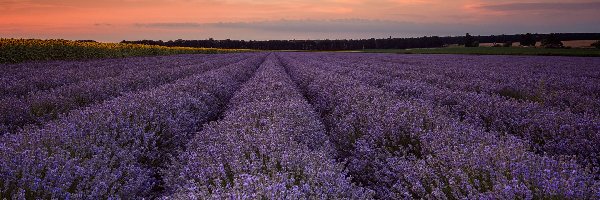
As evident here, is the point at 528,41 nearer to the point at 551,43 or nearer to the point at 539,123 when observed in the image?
the point at 551,43

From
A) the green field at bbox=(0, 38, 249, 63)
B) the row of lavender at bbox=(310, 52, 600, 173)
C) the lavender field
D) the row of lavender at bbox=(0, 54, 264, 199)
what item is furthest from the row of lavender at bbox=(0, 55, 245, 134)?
the green field at bbox=(0, 38, 249, 63)

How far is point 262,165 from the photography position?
9.66 ft

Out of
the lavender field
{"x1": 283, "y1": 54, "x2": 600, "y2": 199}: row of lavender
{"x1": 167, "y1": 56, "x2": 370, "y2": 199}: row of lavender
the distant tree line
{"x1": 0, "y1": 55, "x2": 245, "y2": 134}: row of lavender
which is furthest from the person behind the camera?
the distant tree line

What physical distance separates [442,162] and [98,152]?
2.61 meters

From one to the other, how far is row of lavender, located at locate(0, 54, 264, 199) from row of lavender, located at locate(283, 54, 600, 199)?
1.73 metres

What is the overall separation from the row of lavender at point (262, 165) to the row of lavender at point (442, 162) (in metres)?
0.42

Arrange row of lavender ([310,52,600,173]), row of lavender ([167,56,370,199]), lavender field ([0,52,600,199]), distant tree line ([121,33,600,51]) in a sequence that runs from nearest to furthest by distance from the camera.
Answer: row of lavender ([167,56,370,199])
lavender field ([0,52,600,199])
row of lavender ([310,52,600,173])
distant tree line ([121,33,600,51])

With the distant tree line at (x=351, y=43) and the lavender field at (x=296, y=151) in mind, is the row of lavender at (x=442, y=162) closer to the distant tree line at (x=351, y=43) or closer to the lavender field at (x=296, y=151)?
the lavender field at (x=296, y=151)

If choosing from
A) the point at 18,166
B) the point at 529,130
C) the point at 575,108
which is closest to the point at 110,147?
the point at 18,166

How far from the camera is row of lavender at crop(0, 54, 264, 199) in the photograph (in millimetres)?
2760

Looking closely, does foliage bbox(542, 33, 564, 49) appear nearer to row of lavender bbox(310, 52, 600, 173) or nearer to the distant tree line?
the distant tree line

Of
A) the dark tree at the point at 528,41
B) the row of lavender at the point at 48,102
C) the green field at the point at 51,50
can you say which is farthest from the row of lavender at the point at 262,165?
the dark tree at the point at 528,41

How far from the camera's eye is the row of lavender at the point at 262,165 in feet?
7.74

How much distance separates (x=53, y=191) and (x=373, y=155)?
256 centimetres
